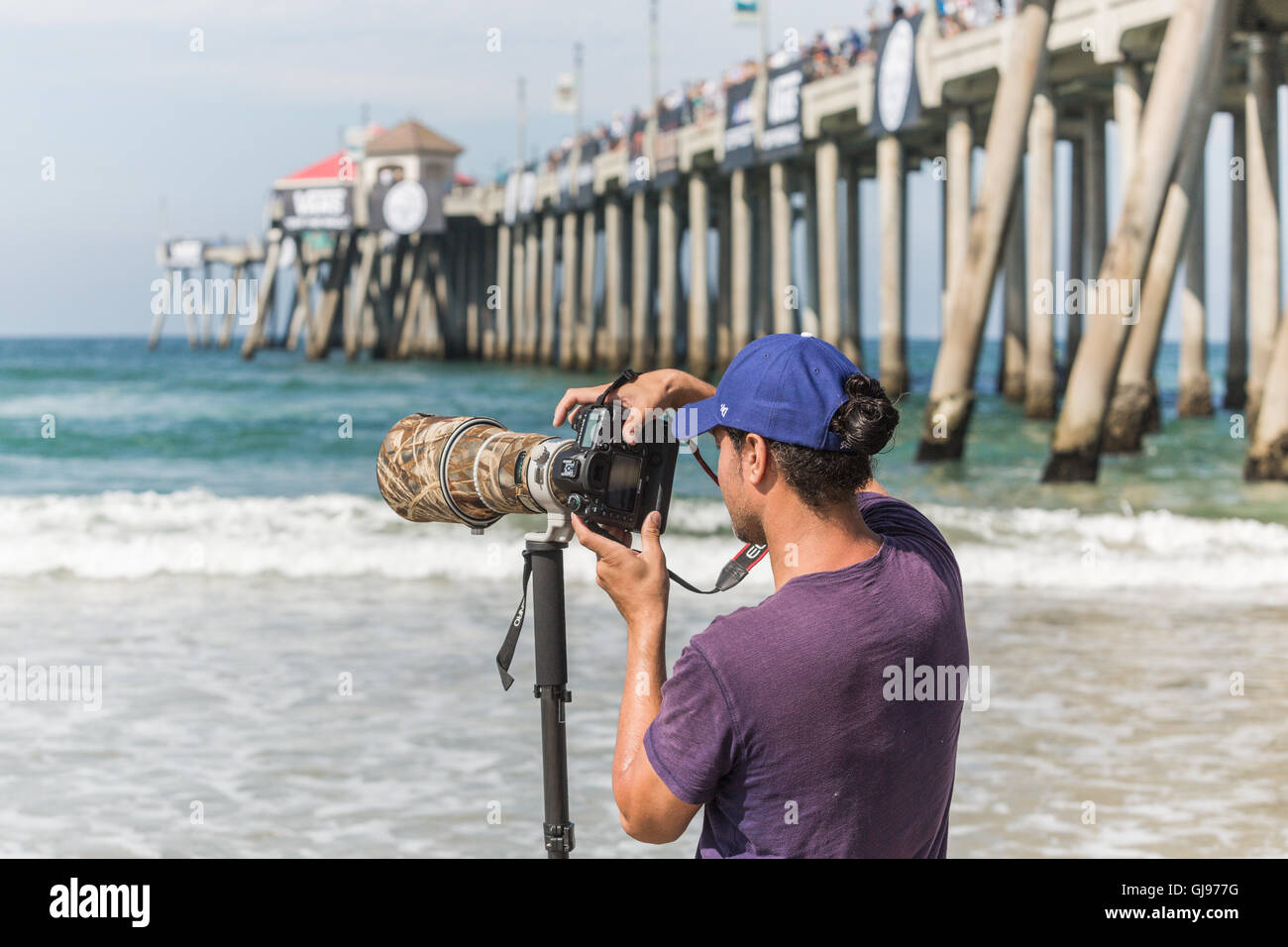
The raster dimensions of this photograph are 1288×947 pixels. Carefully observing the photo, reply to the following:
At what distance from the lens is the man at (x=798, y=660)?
1828 mm

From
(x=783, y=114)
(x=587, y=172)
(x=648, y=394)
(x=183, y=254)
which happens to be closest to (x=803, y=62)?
(x=783, y=114)

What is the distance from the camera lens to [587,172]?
3881 centimetres

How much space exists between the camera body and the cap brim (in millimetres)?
117

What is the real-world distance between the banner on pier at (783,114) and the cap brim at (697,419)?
2491 cm

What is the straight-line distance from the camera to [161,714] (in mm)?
6371

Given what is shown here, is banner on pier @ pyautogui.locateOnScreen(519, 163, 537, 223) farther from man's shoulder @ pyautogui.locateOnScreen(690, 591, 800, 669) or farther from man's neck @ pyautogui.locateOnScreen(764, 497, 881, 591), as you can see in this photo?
man's shoulder @ pyautogui.locateOnScreen(690, 591, 800, 669)

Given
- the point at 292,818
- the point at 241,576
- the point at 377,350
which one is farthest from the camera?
the point at 377,350

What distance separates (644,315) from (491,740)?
A: 3258 centimetres

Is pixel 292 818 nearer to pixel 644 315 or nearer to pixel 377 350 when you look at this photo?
pixel 644 315

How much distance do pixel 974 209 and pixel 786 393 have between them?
1864cm

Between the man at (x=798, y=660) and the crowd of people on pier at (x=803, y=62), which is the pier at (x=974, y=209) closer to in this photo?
the crowd of people on pier at (x=803, y=62)

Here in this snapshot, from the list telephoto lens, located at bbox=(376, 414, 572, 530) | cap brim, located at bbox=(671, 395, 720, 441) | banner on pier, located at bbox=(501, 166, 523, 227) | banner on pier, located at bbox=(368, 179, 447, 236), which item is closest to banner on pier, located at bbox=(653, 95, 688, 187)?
banner on pier, located at bbox=(501, 166, 523, 227)

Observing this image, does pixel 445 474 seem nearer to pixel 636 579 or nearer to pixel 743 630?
pixel 636 579
